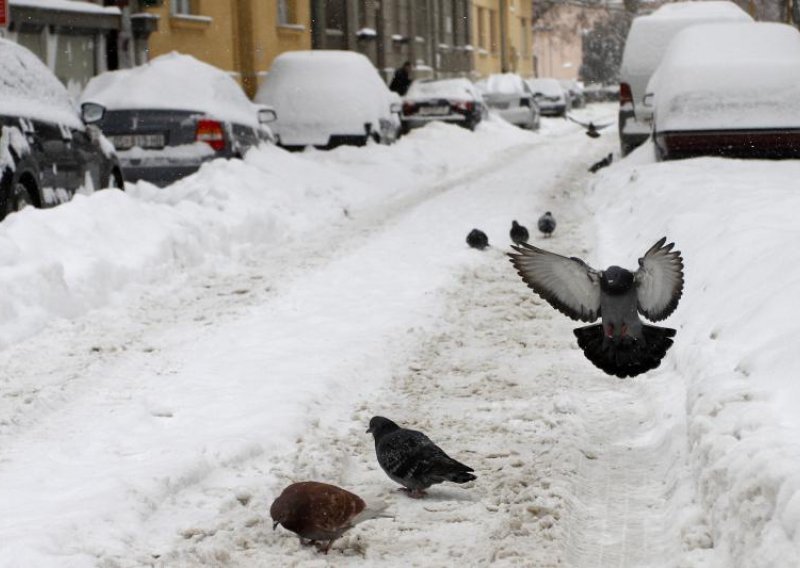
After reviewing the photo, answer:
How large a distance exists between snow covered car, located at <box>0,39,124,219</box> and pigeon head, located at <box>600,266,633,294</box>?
5439mm

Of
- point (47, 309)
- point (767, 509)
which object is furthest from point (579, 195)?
point (767, 509)

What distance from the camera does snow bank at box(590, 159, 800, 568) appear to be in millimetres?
3885

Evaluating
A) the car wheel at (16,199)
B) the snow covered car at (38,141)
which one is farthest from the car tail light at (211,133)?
the car wheel at (16,199)

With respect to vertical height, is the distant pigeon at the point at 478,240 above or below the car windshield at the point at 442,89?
below

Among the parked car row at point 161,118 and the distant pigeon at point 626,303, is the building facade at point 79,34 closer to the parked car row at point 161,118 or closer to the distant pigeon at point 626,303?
the parked car row at point 161,118

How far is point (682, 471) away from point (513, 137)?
27.7 m

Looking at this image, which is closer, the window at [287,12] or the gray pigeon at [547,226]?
the gray pigeon at [547,226]

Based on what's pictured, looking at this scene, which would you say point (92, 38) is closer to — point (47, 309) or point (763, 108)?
point (763, 108)

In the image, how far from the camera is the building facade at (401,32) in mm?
33844

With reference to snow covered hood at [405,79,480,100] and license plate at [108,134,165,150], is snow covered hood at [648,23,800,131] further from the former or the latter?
snow covered hood at [405,79,480,100]

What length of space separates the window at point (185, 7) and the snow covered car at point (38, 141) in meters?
13.0

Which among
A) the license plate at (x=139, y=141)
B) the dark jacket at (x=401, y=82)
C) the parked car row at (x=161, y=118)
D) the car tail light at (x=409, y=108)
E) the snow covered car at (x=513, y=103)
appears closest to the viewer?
the parked car row at (x=161, y=118)

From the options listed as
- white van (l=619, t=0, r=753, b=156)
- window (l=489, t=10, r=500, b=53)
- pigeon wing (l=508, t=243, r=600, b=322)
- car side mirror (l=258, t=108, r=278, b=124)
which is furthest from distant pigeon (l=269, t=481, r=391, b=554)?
window (l=489, t=10, r=500, b=53)

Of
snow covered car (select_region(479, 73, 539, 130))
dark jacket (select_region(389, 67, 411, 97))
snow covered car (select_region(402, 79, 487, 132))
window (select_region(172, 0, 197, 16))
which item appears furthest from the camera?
snow covered car (select_region(479, 73, 539, 130))
